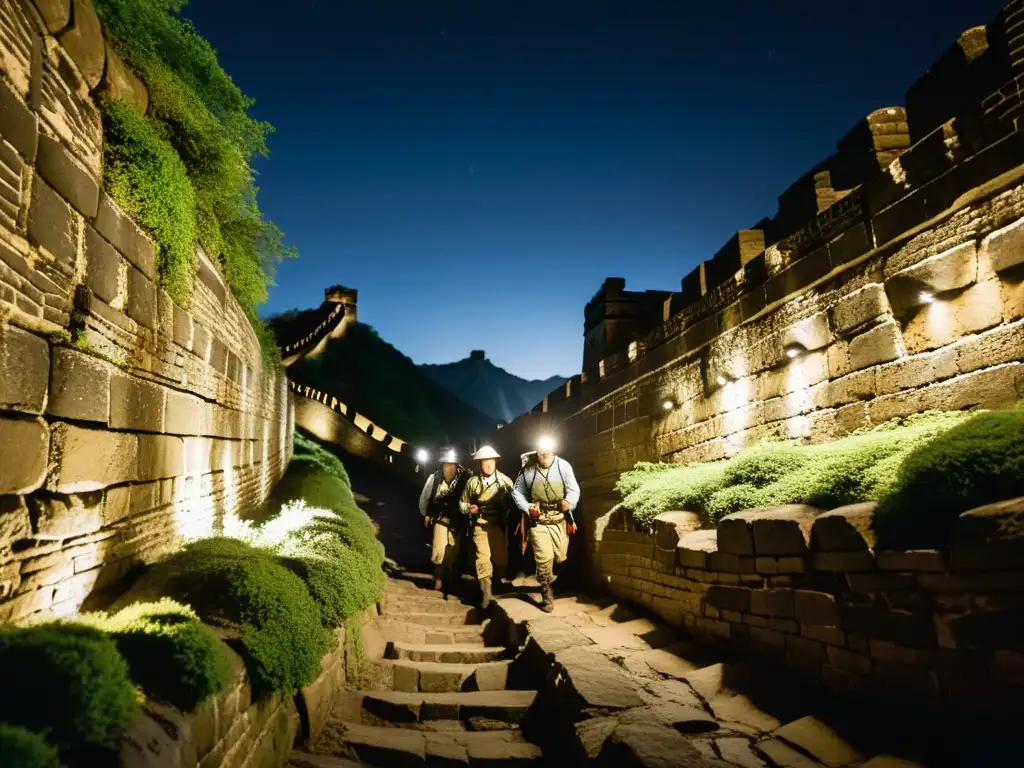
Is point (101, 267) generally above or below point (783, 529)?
above

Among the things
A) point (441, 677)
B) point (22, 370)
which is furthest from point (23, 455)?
point (441, 677)

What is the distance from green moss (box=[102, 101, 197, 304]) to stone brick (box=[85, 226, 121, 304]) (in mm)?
518

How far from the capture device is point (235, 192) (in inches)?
262

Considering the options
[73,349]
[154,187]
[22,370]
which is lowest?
[22,370]

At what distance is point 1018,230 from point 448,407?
161 ft

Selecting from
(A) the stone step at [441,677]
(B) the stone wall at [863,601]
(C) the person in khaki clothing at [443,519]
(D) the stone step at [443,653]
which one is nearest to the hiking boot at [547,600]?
(D) the stone step at [443,653]

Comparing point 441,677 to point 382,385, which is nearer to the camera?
point 441,677

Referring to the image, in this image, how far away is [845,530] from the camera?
3.67 meters

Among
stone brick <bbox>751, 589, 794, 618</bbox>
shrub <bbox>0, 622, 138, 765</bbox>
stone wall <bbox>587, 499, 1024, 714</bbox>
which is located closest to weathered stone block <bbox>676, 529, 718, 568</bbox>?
stone wall <bbox>587, 499, 1024, 714</bbox>

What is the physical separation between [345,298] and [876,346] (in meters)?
46.4

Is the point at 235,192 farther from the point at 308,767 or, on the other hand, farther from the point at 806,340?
the point at 806,340

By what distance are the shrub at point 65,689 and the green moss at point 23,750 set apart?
120 mm

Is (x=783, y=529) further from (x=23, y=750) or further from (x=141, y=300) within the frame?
(x=141, y=300)

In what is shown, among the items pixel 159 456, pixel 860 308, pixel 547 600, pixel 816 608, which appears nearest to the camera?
pixel 816 608
